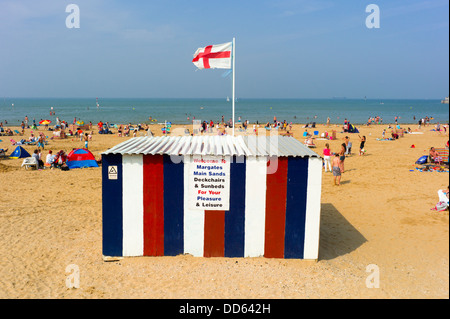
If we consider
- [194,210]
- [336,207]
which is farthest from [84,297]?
[336,207]

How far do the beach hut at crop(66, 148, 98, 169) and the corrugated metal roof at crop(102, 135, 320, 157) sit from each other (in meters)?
9.98

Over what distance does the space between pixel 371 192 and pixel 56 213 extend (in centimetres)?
1091

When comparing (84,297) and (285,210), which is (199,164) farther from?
(84,297)

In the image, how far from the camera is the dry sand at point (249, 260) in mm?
6223

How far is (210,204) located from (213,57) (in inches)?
184

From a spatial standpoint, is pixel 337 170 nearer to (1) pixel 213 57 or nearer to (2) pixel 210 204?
(1) pixel 213 57

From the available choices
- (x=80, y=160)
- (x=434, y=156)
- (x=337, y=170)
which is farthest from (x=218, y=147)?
(x=434, y=156)

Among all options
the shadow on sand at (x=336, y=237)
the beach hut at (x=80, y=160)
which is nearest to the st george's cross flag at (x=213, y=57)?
the shadow on sand at (x=336, y=237)

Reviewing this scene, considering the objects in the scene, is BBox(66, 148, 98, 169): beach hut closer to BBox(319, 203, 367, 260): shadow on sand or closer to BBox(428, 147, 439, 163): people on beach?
BBox(319, 203, 367, 260): shadow on sand

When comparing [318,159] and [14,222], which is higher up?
[318,159]

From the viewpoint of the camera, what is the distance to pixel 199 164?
7508 millimetres

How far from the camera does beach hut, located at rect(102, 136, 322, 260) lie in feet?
24.4

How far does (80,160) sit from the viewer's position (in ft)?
59.2

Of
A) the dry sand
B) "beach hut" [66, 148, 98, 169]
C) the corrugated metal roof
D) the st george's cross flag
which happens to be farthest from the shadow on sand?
"beach hut" [66, 148, 98, 169]
